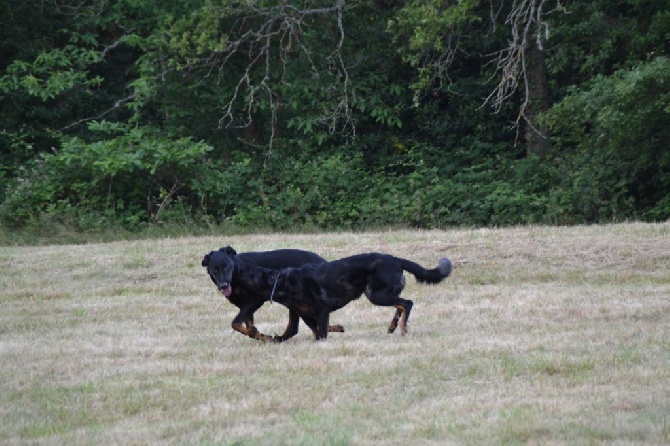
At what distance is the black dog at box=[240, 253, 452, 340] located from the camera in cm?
960

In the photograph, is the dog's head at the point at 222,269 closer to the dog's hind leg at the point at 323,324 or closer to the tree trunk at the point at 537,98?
the dog's hind leg at the point at 323,324

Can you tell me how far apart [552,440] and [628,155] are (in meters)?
16.2

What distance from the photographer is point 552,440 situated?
595 centimetres

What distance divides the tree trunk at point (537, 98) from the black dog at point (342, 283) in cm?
1497

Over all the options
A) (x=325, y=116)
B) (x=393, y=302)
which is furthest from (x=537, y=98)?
(x=393, y=302)

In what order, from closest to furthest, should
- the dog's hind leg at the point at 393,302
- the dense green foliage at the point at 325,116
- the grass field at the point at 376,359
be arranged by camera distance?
the grass field at the point at 376,359 → the dog's hind leg at the point at 393,302 → the dense green foliage at the point at 325,116

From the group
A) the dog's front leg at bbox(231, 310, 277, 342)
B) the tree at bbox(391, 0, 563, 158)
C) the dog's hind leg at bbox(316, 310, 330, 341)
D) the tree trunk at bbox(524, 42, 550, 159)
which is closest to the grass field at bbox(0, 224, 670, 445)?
the dog's front leg at bbox(231, 310, 277, 342)

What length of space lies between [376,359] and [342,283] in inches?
53.5

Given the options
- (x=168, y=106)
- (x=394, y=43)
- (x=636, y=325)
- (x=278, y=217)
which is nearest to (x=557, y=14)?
(x=394, y=43)

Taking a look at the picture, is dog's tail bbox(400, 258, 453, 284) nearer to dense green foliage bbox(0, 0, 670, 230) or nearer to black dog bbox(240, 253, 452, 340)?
black dog bbox(240, 253, 452, 340)

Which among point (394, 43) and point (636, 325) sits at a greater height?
point (394, 43)

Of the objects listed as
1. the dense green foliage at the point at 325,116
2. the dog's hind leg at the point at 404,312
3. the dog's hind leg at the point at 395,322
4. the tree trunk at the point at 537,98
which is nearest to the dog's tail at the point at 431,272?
the dog's hind leg at the point at 404,312

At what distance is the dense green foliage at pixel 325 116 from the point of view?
21.7 m

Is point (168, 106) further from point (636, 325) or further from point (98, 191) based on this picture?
point (636, 325)
